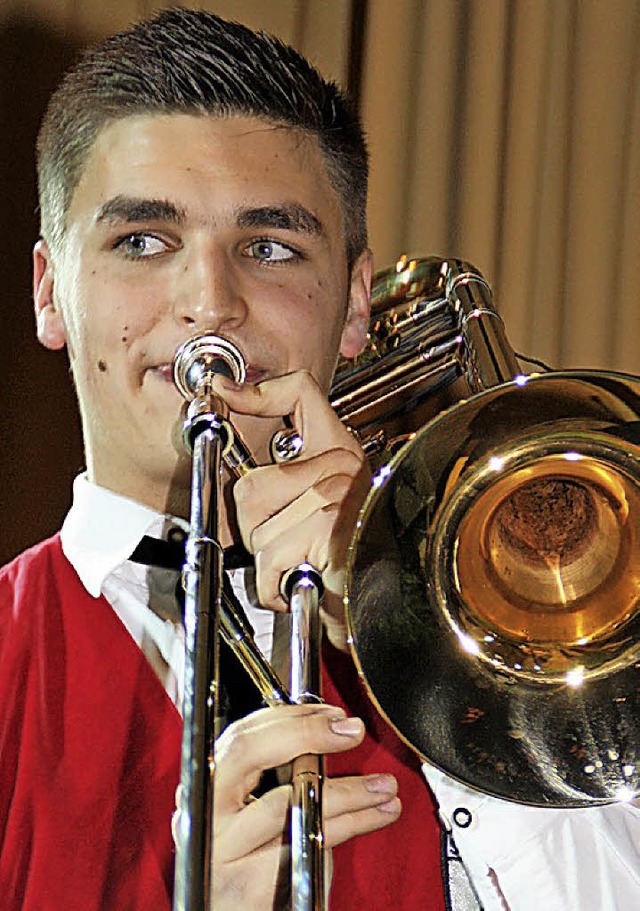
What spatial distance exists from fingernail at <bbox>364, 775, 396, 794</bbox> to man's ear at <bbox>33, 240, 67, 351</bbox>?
0.67m

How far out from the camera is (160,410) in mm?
1418

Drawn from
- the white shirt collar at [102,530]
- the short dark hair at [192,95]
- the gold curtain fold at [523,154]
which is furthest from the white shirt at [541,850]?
the gold curtain fold at [523,154]

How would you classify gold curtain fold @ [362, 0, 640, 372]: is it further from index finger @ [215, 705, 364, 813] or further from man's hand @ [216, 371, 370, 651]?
index finger @ [215, 705, 364, 813]

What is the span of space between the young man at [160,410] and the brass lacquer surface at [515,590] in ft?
0.21

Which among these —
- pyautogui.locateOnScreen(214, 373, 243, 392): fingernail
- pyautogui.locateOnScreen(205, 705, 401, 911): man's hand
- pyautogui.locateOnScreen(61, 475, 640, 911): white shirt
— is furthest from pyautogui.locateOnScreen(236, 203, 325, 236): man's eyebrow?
pyautogui.locateOnScreen(205, 705, 401, 911): man's hand

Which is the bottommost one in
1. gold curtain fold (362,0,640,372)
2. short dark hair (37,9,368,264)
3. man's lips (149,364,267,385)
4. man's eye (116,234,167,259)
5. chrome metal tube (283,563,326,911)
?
chrome metal tube (283,563,326,911)

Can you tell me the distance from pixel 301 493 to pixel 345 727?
27 cm

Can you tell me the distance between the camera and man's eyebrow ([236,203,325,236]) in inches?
57.1

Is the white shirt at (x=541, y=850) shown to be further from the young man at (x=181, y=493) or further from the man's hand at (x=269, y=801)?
the man's hand at (x=269, y=801)

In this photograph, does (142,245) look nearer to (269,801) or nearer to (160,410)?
(160,410)

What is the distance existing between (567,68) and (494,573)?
1.43 meters

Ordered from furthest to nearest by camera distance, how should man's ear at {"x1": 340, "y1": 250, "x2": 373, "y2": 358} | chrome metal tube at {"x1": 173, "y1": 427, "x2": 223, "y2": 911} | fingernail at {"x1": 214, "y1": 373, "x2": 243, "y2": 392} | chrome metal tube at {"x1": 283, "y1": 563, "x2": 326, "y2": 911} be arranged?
man's ear at {"x1": 340, "y1": 250, "x2": 373, "y2": 358} < fingernail at {"x1": 214, "y1": 373, "x2": 243, "y2": 392} < chrome metal tube at {"x1": 283, "y1": 563, "x2": 326, "y2": 911} < chrome metal tube at {"x1": 173, "y1": 427, "x2": 223, "y2": 911}

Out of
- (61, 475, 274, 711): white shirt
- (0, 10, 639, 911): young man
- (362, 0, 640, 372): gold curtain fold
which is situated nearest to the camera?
(0, 10, 639, 911): young man

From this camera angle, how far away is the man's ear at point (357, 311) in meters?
1.62
